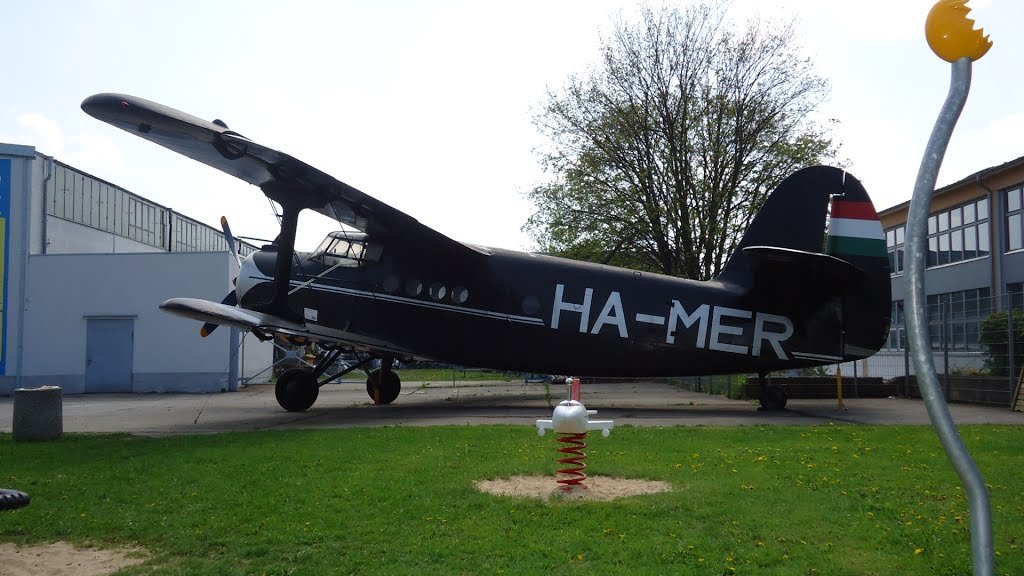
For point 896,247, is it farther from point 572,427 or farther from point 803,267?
point 572,427

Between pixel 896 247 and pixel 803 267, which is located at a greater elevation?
pixel 896 247

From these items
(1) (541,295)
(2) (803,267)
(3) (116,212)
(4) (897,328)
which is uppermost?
(3) (116,212)

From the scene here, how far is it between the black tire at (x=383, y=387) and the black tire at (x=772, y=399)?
8194 millimetres

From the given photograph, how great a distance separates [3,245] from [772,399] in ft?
83.9

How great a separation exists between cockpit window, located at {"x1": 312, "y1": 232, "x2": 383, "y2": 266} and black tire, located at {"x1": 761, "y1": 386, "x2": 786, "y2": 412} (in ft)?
27.0

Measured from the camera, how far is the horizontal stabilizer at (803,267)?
529 inches

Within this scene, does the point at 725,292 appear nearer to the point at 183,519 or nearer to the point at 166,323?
the point at 183,519

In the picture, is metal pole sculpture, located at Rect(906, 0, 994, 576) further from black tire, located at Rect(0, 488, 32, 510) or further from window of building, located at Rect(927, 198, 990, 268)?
window of building, located at Rect(927, 198, 990, 268)

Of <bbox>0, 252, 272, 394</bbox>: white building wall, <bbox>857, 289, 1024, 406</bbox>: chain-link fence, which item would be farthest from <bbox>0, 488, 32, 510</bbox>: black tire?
<bbox>0, 252, 272, 394</bbox>: white building wall

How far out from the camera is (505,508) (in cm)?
662

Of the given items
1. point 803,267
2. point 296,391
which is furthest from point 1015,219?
point 296,391

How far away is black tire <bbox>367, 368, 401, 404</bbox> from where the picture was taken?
59.1 feet

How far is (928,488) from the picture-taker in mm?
7309

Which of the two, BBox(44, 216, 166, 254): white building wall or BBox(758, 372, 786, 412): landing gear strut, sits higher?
BBox(44, 216, 166, 254): white building wall
